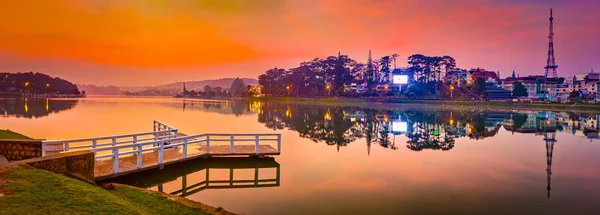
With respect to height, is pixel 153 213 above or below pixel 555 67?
below

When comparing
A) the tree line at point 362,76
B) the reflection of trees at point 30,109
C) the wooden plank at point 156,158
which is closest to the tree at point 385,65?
the tree line at point 362,76

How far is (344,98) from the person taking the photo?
11675 centimetres

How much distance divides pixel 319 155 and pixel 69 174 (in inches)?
535

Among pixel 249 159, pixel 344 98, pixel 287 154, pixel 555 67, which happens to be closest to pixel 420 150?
pixel 287 154

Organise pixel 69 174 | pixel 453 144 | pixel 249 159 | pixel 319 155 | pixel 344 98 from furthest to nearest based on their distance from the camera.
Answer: pixel 344 98 → pixel 453 144 → pixel 319 155 → pixel 249 159 → pixel 69 174

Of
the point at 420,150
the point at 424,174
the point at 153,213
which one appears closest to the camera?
the point at 153,213

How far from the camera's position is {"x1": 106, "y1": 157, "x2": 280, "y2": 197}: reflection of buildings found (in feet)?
48.4

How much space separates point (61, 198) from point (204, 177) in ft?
25.9

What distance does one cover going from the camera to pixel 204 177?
16.3 m

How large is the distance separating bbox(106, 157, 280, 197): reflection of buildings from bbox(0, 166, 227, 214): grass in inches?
144

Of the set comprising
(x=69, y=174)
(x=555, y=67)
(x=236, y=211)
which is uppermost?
(x=555, y=67)

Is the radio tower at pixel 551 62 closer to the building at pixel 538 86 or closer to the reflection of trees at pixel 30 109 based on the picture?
the building at pixel 538 86

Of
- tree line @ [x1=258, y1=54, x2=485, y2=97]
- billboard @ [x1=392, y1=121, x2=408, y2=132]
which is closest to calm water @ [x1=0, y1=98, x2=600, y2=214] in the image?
billboard @ [x1=392, y1=121, x2=408, y2=132]

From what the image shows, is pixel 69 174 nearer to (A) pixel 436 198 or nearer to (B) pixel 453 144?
(A) pixel 436 198
